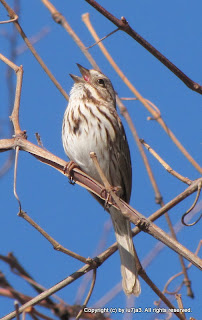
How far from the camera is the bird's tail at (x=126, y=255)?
10.5ft

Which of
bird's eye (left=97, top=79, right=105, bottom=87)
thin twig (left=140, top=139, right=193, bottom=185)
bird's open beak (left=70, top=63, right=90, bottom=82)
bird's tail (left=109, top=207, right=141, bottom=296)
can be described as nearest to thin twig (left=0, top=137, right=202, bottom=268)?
thin twig (left=140, top=139, right=193, bottom=185)

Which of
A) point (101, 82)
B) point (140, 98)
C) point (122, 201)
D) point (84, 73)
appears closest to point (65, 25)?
point (140, 98)

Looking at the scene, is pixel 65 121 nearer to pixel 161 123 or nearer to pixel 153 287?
pixel 161 123

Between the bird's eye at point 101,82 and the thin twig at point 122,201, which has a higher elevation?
the bird's eye at point 101,82

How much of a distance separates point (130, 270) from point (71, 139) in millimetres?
Answer: 1158

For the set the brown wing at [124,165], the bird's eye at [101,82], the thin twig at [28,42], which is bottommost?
the thin twig at [28,42]

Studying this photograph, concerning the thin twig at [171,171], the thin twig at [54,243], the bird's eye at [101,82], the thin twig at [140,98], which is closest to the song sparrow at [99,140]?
the bird's eye at [101,82]

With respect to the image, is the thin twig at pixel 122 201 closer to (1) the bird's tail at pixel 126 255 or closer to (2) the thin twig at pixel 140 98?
(2) the thin twig at pixel 140 98

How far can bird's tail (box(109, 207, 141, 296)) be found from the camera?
320 cm

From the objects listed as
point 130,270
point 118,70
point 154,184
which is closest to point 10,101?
point 118,70

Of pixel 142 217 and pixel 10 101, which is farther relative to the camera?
pixel 10 101

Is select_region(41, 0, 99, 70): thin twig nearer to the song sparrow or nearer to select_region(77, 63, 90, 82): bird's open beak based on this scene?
the song sparrow

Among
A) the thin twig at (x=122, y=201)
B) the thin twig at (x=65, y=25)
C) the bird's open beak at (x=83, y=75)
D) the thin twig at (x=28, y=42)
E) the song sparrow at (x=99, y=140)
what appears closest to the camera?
the thin twig at (x=122, y=201)

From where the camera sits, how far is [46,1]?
3.07 metres
